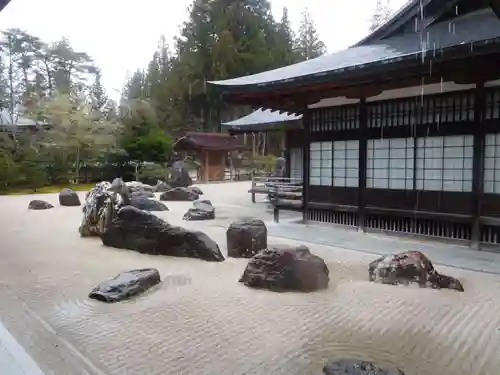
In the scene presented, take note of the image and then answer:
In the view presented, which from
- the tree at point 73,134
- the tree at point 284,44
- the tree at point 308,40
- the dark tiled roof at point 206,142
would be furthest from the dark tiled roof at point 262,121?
the tree at point 308,40

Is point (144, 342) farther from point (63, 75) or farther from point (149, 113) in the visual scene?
point (63, 75)

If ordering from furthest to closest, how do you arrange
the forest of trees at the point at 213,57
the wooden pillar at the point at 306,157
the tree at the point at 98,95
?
the forest of trees at the point at 213,57, the tree at the point at 98,95, the wooden pillar at the point at 306,157

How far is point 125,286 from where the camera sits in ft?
15.7

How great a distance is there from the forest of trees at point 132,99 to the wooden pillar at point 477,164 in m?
18.9

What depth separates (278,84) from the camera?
8.21m

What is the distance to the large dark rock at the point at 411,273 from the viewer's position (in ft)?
16.2

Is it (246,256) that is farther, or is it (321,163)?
(321,163)

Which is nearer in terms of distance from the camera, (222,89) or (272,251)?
(272,251)

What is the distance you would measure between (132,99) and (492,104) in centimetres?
2964

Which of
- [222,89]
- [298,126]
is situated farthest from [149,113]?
[222,89]

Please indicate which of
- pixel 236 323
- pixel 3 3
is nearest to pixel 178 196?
pixel 236 323

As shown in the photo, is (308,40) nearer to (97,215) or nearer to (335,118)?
(335,118)

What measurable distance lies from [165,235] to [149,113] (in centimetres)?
1945

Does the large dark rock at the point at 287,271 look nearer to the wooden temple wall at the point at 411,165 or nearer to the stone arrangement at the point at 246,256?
the stone arrangement at the point at 246,256
